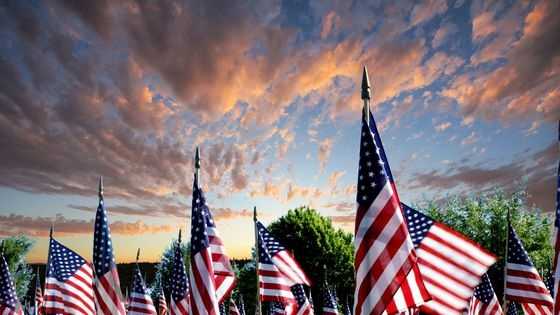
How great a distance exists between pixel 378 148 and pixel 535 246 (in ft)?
138

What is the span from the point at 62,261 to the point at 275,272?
6.51 metres

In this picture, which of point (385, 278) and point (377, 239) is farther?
point (377, 239)

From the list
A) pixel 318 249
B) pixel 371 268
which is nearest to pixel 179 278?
pixel 371 268

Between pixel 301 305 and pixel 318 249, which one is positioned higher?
pixel 318 249

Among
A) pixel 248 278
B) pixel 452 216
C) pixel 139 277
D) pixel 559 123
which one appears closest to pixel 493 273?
pixel 452 216

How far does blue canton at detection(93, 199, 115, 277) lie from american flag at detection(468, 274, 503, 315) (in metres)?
11.6

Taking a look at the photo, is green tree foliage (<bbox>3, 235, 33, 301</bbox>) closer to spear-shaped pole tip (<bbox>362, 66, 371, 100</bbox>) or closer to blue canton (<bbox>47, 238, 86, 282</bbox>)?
blue canton (<bbox>47, 238, 86, 282</bbox>)

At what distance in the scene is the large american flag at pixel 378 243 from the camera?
22.3ft

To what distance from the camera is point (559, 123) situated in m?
8.71

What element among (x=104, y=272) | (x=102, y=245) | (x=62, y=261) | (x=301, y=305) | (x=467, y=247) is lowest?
(x=301, y=305)

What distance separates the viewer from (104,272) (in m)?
11.2

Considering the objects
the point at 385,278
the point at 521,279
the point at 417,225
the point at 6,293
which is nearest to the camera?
the point at 385,278

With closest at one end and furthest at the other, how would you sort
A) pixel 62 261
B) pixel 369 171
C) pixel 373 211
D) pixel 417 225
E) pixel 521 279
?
pixel 373 211 < pixel 369 171 < pixel 417 225 < pixel 521 279 < pixel 62 261

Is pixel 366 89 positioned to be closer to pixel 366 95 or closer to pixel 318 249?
pixel 366 95
